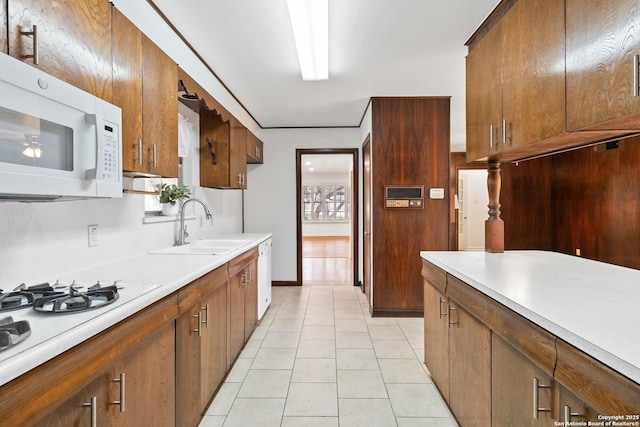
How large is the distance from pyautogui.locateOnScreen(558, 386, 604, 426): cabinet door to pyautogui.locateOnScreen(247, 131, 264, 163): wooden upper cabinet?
143 inches

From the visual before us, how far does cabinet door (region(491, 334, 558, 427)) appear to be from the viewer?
99 centimetres

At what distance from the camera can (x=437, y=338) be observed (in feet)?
6.86

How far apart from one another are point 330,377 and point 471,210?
737 cm

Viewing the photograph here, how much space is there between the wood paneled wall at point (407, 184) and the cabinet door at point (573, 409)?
269 cm

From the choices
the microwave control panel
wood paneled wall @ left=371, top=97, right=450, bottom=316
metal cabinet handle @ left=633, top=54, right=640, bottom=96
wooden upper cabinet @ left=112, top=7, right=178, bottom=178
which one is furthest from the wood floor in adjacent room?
metal cabinet handle @ left=633, top=54, right=640, bottom=96

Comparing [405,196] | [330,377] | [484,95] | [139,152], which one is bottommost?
[330,377]

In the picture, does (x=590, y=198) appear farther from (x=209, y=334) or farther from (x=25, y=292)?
(x=25, y=292)

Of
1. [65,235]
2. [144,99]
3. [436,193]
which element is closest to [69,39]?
[144,99]

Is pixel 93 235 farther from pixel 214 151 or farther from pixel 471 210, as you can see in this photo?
pixel 471 210

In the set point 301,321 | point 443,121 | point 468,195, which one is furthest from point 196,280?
point 468,195

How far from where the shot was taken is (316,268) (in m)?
6.43

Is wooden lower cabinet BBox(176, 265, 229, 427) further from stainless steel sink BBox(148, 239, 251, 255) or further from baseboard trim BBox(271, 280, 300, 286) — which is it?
baseboard trim BBox(271, 280, 300, 286)

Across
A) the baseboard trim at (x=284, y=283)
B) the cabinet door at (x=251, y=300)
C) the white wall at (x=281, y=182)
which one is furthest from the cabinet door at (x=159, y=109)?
the baseboard trim at (x=284, y=283)

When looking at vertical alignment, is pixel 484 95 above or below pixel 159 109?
above
